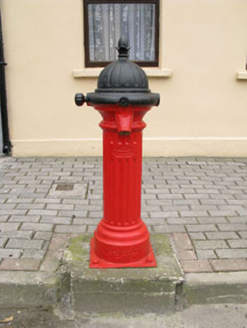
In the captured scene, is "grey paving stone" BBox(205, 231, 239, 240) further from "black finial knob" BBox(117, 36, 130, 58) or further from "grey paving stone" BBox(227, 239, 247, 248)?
"black finial knob" BBox(117, 36, 130, 58)

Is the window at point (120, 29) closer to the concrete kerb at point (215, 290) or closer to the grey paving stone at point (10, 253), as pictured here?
the grey paving stone at point (10, 253)

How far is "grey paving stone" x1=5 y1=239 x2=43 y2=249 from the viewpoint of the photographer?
10.2 feet

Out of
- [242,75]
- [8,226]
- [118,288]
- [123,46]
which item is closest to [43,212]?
[8,226]

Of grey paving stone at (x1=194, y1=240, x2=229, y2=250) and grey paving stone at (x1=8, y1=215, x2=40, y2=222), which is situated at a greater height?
grey paving stone at (x1=8, y1=215, x2=40, y2=222)

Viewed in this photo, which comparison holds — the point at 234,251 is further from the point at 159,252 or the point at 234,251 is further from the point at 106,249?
the point at 106,249

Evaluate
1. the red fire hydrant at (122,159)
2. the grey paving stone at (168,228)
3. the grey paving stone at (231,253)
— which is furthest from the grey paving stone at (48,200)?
the grey paving stone at (231,253)

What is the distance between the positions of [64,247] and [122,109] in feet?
4.76

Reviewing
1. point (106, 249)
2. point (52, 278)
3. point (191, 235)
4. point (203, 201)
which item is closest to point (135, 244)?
point (106, 249)

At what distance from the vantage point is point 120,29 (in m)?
5.89

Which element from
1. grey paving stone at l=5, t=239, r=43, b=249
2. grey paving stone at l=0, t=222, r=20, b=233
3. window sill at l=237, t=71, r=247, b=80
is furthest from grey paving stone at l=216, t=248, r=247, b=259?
window sill at l=237, t=71, r=247, b=80

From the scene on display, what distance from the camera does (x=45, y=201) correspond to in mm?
4160

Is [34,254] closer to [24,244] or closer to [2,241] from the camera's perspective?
[24,244]

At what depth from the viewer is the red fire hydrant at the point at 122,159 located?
235cm

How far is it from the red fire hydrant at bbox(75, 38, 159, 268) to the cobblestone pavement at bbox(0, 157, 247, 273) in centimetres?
51
